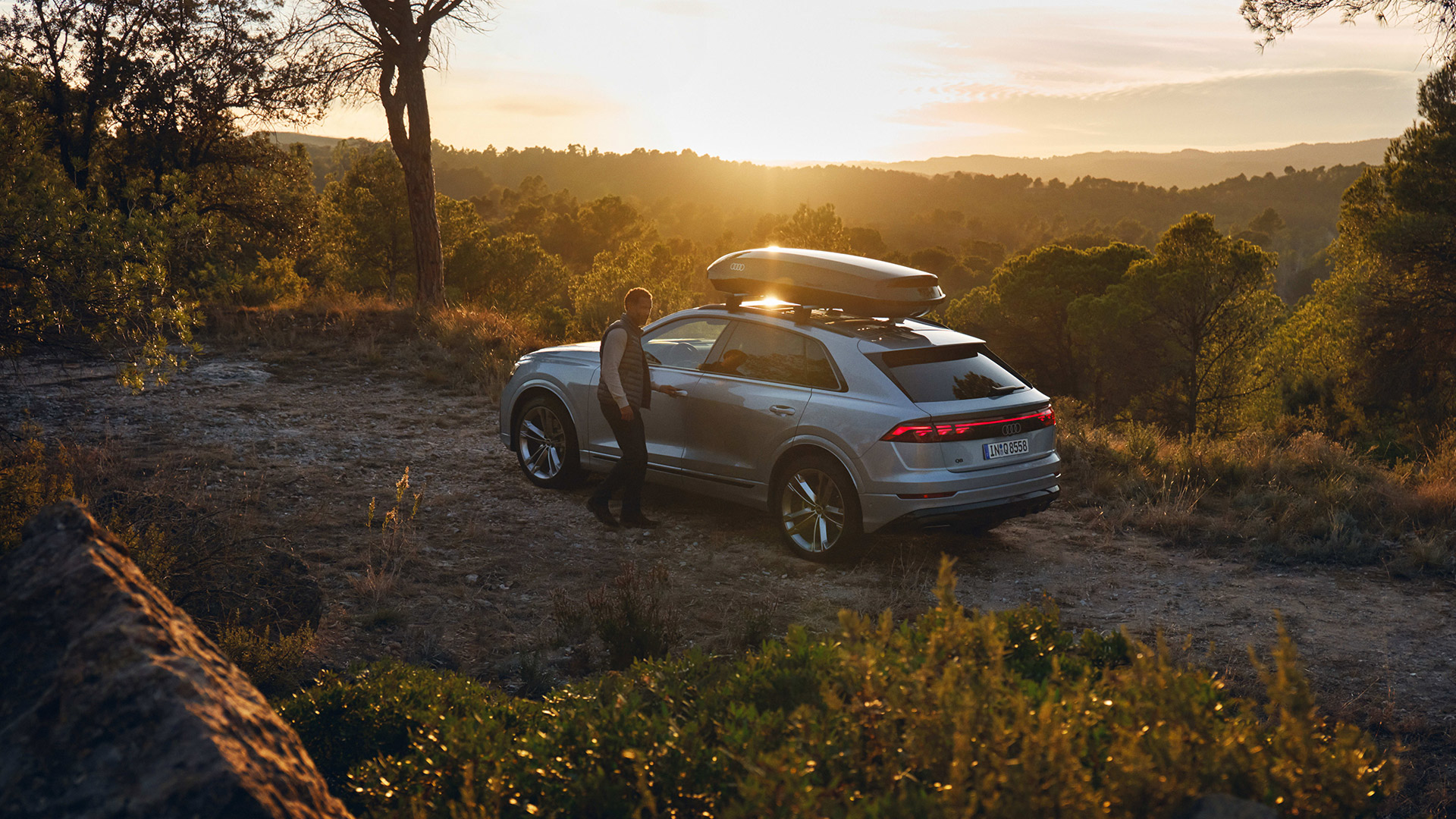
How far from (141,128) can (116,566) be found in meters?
22.4

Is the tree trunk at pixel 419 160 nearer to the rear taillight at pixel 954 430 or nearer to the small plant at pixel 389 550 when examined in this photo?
the small plant at pixel 389 550

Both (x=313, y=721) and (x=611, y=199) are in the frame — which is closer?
(x=313, y=721)

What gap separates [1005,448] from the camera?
6.21 metres

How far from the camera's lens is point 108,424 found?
971 cm

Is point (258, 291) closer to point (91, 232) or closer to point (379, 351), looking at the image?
point (379, 351)

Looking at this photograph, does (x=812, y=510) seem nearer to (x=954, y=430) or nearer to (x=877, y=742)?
(x=954, y=430)

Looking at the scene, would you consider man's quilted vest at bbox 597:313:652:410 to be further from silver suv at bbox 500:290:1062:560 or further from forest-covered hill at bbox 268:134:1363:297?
forest-covered hill at bbox 268:134:1363:297

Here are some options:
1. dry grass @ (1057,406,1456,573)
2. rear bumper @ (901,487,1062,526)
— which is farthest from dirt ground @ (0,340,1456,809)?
rear bumper @ (901,487,1062,526)

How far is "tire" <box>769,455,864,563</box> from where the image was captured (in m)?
6.29

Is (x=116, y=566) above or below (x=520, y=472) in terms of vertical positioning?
above

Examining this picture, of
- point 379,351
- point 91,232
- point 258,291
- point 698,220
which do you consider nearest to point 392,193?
point 258,291

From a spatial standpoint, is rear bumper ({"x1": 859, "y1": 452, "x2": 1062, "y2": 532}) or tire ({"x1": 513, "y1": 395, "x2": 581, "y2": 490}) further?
tire ({"x1": 513, "y1": 395, "x2": 581, "y2": 490})

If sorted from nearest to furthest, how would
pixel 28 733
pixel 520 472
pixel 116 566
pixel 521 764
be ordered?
pixel 28 733, pixel 116 566, pixel 521 764, pixel 520 472

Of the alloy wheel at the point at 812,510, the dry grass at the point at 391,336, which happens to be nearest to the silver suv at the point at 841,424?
the alloy wheel at the point at 812,510
